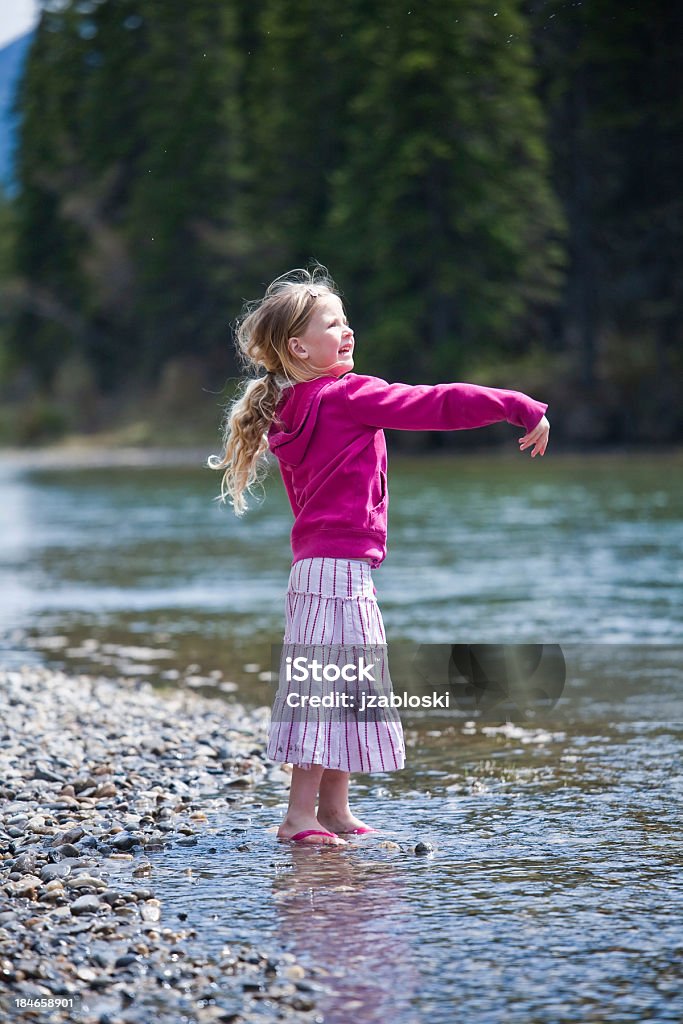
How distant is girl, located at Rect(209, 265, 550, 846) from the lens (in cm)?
374

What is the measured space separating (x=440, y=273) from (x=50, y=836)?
32.6 m

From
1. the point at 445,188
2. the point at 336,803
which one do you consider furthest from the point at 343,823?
the point at 445,188

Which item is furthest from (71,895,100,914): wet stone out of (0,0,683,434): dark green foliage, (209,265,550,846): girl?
(0,0,683,434): dark green foliage

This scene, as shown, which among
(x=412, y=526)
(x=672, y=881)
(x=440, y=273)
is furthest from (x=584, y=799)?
(x=440, y=273)

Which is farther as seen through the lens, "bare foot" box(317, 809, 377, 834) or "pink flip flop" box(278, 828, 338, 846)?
"bare foot" box(317, 809, 377, 834)

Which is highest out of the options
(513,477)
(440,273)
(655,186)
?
(655,186)

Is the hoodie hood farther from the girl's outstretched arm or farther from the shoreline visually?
the shoreline

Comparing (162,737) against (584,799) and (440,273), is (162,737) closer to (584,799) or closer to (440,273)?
(584,799)

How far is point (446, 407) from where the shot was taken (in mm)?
3574

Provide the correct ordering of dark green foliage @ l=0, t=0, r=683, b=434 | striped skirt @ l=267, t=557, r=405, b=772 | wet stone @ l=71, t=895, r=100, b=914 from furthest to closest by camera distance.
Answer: dark green foliage @ l=0, t=0, r=683, b=434 < striped skirt @ l=267, t=557, r=405, b=772 < wet stone @ l=71, t=895, r=100, b=914

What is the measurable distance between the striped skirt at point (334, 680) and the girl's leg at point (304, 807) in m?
0.04

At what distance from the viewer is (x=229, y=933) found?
312 cm

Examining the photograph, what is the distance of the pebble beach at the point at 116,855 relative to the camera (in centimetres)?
276

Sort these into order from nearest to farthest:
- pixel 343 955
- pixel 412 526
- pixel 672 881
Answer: pixel 343 955 < pixel 672 881 < pixel 412 526
